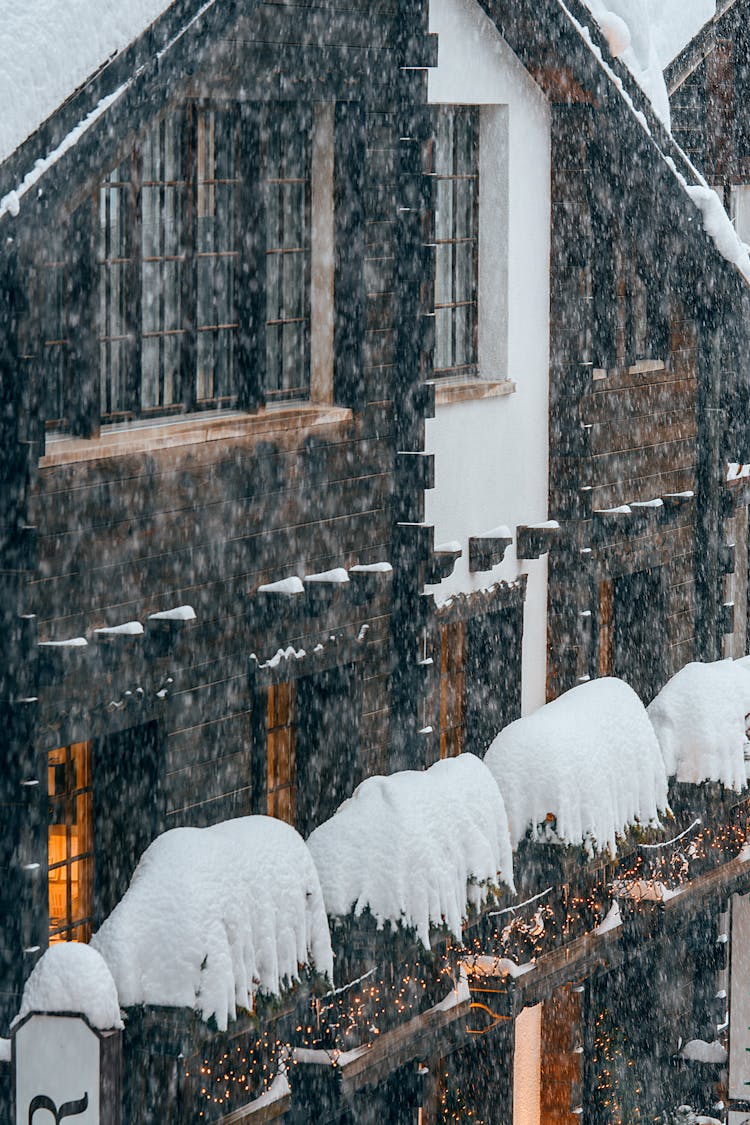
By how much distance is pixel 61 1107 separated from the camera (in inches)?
554

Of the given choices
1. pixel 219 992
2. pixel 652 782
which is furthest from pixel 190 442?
pixel 652 782

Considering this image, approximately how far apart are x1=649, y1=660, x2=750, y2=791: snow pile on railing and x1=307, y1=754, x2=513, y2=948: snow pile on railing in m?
4.33

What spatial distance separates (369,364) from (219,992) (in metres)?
5.14

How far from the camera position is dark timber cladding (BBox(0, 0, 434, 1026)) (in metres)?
14.3

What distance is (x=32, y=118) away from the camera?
1361cm

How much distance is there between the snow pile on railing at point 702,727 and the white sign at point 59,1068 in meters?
8.75

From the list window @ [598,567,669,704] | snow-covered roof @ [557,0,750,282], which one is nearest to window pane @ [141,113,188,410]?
snow-covered roof @ [557,0,750,282]

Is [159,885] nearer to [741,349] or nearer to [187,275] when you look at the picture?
[187,275]

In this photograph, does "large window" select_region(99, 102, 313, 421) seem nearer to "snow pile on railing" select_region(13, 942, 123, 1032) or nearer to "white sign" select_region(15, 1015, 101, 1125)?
"snow pile on railing" select_region(13, 942, 123, 1032)

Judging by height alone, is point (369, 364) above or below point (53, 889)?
above

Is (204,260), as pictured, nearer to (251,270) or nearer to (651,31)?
(251,270)

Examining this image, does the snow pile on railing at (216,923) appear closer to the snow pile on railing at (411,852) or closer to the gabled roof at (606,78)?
the snow pile on railing at (411,852)

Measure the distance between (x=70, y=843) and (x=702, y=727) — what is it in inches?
305

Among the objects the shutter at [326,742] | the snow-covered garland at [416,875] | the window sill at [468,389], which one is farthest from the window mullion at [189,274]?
the window sill at [468,389]
